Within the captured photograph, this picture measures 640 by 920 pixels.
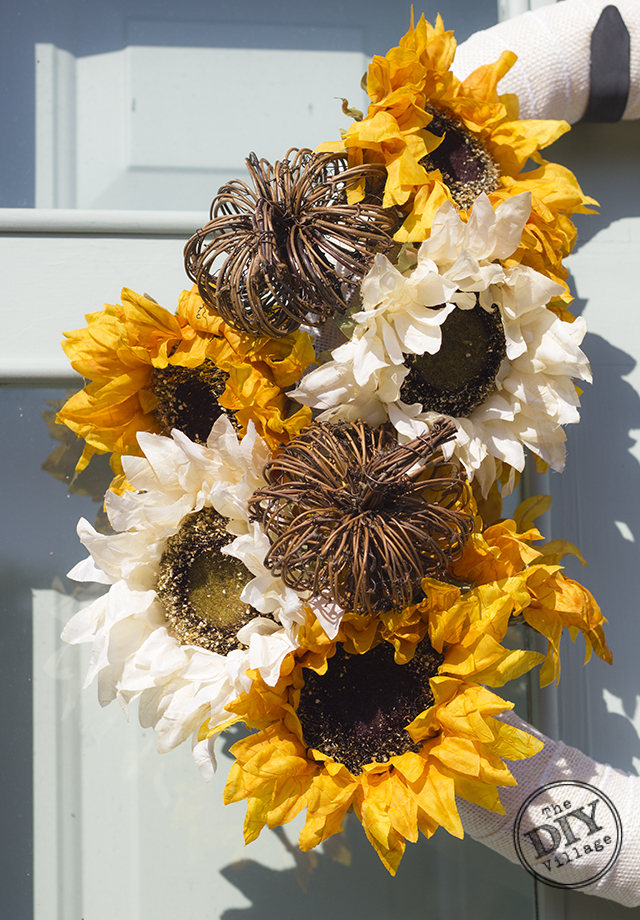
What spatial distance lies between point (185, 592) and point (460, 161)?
425mm

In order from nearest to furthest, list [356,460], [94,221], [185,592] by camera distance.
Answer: [356,460] < [185,592] < [94,221]

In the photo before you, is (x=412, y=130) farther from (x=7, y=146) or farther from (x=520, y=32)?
(x=7, y=146)

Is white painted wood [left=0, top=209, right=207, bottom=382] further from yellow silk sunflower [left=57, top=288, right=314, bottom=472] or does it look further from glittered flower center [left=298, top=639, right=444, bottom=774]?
glittered flower center [left=298, top=639, right=444, bottom=774]

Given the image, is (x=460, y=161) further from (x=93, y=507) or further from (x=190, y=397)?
(x=93, y=507)

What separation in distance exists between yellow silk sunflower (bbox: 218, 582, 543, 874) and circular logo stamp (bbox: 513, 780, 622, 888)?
0.52ft

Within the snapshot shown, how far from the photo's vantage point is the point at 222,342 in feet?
1.83

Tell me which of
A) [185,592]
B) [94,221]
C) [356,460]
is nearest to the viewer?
[356,460]

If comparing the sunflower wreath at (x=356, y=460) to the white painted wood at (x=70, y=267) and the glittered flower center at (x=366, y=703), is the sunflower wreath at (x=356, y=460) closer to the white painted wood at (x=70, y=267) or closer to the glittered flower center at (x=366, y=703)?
the glittered flower center at (x=366, y=703)

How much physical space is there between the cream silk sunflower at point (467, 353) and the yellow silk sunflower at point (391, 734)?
0.13 metres

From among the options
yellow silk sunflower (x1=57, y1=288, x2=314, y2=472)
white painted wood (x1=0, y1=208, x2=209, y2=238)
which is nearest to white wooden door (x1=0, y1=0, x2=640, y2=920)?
white painted wood (x1=0, y1=208, x2=209, y2=238)

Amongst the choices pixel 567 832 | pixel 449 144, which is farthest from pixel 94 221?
pixel 567 832

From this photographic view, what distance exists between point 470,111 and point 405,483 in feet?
1.07

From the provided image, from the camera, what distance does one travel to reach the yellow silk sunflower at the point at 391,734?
1.61 ft

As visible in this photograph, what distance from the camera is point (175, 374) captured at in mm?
581
